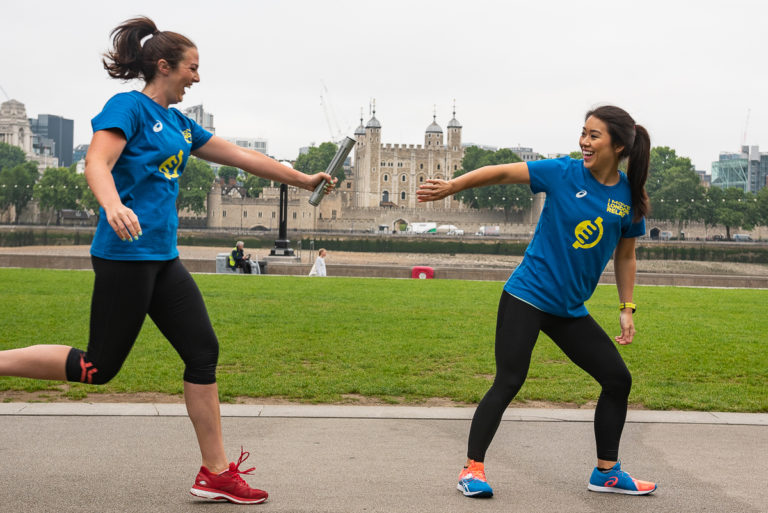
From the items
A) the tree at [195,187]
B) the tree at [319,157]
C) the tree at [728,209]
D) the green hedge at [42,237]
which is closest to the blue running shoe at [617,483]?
the green hedge at [42,237]

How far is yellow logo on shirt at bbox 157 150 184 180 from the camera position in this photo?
126 inches

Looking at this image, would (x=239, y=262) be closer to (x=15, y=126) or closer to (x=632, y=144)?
(x=632, y=144)

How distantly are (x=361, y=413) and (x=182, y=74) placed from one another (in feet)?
7.73

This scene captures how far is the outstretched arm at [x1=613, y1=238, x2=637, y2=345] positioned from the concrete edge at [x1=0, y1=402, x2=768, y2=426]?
1.19 meters

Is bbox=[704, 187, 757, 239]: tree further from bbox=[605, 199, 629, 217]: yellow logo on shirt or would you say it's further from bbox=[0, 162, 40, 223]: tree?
bbox=[605, 199, 629, 217]: yellow logo on shirt

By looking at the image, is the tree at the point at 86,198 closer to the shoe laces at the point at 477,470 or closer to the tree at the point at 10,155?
the tree at the point at 10,155

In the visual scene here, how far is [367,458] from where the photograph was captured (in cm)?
393

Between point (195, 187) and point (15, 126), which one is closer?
point (195, 187)

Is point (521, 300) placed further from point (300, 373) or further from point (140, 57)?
point (300, 373)

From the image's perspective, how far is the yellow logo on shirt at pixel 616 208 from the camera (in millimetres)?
3553

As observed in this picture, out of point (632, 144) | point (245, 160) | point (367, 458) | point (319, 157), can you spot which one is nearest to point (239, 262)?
point (367, 458)

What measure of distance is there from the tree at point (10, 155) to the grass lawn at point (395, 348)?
115 metres

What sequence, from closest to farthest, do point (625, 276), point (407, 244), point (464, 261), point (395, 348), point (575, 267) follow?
point (575, 267)
point (625, 276)
point (395, 348)
point (464, 261)
point (407, 244)

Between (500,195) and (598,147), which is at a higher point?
(500,195)
